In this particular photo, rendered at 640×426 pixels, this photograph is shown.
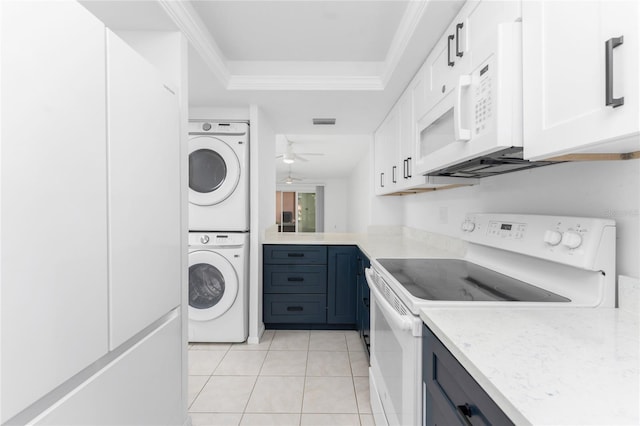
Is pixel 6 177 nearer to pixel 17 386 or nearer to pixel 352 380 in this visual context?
pixel 17 386

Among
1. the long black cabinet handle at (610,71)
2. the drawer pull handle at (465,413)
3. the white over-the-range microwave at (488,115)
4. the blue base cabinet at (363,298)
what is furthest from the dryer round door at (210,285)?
the long black cabinet handle at (610,71)

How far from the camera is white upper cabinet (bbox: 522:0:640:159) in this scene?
0.61 meters

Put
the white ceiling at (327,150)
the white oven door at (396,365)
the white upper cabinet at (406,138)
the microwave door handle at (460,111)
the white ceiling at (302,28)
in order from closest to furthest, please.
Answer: the white oven door at (396,365) → the microwave door handle at (460,111) → the white ceiling at (302,28) → the white upper cabinet at (406,138) → the white ceiling at (327,150)

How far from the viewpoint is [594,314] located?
0.91 meters

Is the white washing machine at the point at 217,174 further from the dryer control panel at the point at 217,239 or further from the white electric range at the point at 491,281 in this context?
the white electric range at the point at 491,281

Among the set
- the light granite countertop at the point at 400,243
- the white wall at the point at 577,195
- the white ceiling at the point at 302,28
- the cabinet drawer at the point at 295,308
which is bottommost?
the cabinet drawer at the point at 295,308

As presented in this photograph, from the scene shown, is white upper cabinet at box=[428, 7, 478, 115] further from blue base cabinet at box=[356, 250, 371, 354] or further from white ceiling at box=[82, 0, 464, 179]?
blue base cabinet at box=[356, 250, 371, 354]

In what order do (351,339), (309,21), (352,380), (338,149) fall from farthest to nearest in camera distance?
(338,149), (351,339), (352,380), (309,21)

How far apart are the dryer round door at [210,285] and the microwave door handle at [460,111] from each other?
6.88 ft

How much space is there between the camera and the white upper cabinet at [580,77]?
612mm

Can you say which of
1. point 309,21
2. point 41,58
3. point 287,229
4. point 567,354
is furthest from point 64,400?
point 287,229

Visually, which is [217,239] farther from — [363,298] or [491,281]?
[491,281]

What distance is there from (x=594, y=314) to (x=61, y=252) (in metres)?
1.50

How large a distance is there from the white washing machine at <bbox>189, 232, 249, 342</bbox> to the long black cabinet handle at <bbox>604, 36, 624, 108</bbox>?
2.46 m
